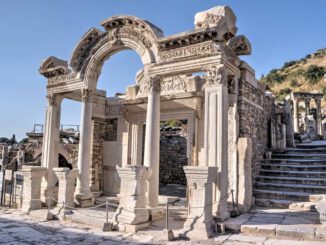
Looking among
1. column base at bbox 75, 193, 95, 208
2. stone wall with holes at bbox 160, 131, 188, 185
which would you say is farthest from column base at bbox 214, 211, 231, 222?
stone wall with holes at bbox 160, 131, 188, 185

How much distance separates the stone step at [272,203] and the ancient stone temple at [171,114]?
0.62m

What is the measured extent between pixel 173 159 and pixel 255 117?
7.46 m

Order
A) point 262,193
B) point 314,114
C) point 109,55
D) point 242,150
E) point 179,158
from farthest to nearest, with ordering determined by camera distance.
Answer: point 314,114 < point 179,158 < point 109,55 < point 262,193 < point 242,150

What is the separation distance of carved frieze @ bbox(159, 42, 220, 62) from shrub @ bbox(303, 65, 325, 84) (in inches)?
1810

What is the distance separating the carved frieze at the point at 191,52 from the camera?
23.8 ft

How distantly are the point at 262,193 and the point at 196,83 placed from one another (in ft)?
13.5

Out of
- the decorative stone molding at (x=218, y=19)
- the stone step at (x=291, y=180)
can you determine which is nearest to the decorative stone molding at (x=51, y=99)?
the decorative stone molding at (x=218, y=19)

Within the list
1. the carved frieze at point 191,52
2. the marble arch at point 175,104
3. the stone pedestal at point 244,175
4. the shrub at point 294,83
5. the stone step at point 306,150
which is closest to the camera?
the marble arch at point 175,104

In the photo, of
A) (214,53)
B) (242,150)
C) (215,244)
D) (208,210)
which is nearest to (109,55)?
(214,53)

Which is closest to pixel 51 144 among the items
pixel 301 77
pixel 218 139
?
pixel 218 139

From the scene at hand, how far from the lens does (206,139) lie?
23.9 feet

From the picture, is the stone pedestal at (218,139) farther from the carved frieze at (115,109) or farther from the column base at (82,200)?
the carved frieze at (115,109)

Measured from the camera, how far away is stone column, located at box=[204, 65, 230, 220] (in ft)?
22.9

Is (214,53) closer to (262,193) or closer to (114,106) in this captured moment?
(262,193)
